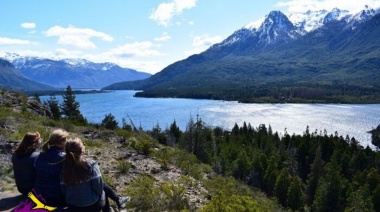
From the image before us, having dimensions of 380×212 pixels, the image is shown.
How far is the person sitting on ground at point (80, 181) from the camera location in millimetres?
8547

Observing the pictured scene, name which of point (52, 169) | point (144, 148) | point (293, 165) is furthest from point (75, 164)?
point (293, 165)

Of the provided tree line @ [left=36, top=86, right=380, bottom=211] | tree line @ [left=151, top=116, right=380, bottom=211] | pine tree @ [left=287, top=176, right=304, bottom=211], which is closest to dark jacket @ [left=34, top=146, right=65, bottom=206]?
tree line @ [left=36, top=86, right=380, bottom=211]

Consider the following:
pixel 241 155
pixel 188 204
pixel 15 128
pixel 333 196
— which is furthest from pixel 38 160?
pixel 241 155

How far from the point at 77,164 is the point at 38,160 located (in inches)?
69.8

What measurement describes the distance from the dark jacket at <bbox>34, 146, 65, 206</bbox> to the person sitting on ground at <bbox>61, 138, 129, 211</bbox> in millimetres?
437

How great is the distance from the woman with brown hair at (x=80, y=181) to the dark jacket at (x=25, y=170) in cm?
160

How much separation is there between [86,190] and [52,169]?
4.30 ft

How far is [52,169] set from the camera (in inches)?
381

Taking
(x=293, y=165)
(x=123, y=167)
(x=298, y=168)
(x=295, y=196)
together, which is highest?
(x=123, y=167)

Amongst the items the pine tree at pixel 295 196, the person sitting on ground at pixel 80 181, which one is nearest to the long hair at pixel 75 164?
the person sitting on ground at pixel 80 181

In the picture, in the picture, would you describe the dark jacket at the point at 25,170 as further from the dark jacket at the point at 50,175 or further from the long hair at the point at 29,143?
the dark jacket at the point at 50,175

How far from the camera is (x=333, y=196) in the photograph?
64812 millimetres

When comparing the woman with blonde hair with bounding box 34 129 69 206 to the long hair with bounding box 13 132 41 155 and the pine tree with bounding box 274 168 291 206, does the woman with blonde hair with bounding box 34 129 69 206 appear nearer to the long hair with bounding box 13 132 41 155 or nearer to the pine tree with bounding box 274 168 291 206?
the long hair with bounding box 13 132 41 155

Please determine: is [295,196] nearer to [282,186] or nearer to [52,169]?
[282,186]
